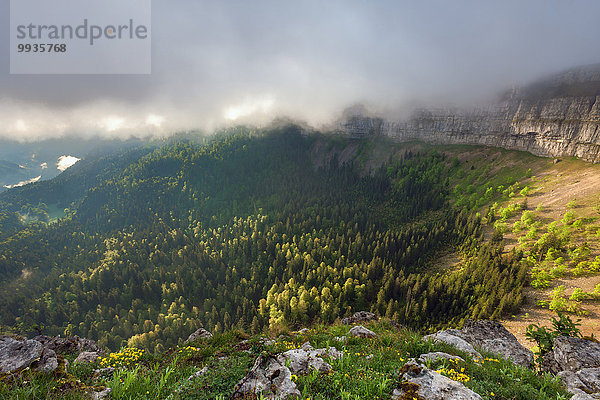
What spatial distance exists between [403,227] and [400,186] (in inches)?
2181

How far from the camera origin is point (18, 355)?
38.4ft

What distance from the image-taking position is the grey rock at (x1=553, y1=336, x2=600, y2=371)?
53.0 feet

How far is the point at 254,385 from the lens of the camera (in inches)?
403

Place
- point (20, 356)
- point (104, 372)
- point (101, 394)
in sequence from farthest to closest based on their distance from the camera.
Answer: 1. point (104, 372)
2. point (20, 356)
3. point (101, 394)

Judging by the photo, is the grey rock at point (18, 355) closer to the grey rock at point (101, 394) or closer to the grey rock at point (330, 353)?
the grey rock at point (101, 394)

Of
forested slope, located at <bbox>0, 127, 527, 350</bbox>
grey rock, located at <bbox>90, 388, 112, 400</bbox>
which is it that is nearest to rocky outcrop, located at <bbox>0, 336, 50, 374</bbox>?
grey rock, located at <bbox>90, 388, 112, 400</bbox>

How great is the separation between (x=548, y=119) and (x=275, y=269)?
186061mm

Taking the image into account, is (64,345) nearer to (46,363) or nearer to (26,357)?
(26,357)

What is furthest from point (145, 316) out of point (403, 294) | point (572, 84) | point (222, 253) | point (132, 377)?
point (572, 84)

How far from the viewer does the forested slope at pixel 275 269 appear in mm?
66312

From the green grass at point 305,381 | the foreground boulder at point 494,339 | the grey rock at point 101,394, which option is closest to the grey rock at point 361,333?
the foreground boulder at point 494,339

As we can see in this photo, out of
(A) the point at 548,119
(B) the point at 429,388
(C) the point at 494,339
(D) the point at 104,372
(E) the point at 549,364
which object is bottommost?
(C) the point at 494,339

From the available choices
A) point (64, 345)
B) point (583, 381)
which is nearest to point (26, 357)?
point (64, 345)

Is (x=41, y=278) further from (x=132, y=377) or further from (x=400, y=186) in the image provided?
(x=400, y=186)
